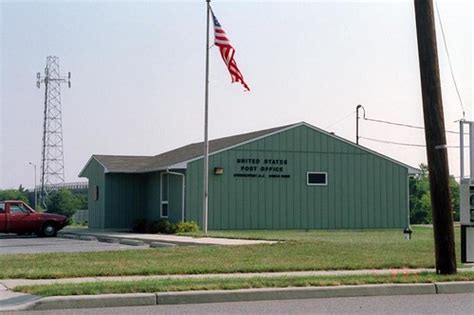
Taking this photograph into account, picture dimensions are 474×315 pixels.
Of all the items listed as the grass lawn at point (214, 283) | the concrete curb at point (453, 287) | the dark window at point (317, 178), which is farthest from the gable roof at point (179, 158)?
the concrete curb at point (453, 287)

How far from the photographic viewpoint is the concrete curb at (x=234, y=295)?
10711 mm

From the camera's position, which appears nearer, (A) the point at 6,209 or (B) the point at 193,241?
(B) the point at 193,241

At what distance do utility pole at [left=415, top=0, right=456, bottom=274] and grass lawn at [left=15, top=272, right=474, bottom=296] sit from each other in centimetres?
61

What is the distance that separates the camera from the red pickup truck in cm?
2881

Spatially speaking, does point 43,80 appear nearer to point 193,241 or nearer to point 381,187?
point 381,187

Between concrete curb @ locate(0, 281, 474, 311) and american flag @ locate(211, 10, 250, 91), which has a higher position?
american flag @ locate(211, 10, 250, 91)

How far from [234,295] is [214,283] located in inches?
27.1

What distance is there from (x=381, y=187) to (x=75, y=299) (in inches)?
962

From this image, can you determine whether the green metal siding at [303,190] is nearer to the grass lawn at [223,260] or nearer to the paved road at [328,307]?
the grass lawn at [223,260]

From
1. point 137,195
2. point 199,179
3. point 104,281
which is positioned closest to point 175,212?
point 199,179

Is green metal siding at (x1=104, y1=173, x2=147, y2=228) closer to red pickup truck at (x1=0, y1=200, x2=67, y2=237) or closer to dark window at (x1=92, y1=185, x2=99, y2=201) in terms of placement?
dark window at (x1=92, y1=185, x2=99, y2=201)

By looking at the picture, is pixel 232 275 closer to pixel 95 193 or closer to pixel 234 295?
pixel 234 295

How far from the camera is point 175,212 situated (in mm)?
31219

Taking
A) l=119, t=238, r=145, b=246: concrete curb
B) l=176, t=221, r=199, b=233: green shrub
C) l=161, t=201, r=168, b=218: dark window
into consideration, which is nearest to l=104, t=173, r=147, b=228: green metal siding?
l=161, t=201, r=168, b=218: dark window
